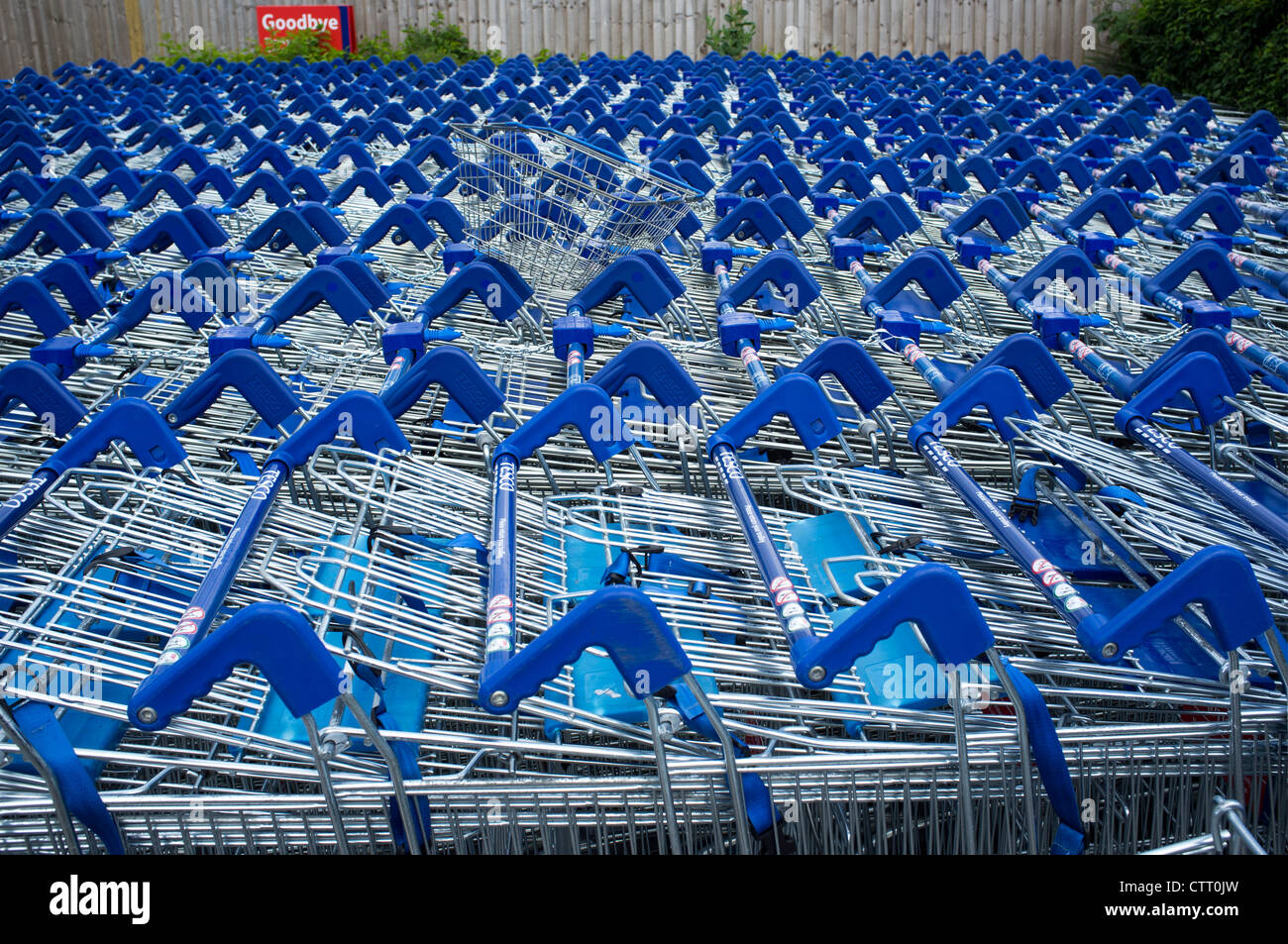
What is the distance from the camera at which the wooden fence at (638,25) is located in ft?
44.9

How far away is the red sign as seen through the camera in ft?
45.5

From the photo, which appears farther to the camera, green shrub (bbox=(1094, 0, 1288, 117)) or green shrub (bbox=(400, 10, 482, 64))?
green shrub (bbox=(400, 10, 482, 64))

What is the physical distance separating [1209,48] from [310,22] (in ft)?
36.3

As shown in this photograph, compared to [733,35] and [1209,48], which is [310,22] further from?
[1209,48]

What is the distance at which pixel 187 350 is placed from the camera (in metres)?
3.29

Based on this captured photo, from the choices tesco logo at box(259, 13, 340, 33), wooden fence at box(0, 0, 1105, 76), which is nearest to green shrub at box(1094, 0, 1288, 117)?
wooden fence at box(0, 0, 1105, 76)

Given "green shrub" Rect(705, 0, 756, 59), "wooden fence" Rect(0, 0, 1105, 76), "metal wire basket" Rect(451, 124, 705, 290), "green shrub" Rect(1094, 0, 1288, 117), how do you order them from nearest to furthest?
1. "metal wire basket" Rect(451, 124, 705, 290)
2. "green shrub" Rect(1094, 0, 1288, 117)
3. "green shrub" Rect(705, 0, 756, 59)
4. "wooden fence" Rect(0, 0, 1105, 76)

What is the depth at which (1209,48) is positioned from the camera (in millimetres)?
10859

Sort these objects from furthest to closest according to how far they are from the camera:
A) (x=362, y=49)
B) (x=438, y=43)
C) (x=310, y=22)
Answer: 1. (x=310, y=22)
2. (x=438, y=43)
3. (x=362, y=49)

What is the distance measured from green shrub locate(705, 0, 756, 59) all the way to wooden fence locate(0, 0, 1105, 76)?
0.80 feet

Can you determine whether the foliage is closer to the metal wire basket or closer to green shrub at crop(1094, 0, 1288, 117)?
green shrub at crop(1094, 0, 1288, 117)

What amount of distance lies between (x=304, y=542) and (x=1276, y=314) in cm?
352

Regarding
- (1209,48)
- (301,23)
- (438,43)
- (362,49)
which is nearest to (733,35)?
(438,43)

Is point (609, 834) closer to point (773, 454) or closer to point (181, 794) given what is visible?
point (181, 794)
